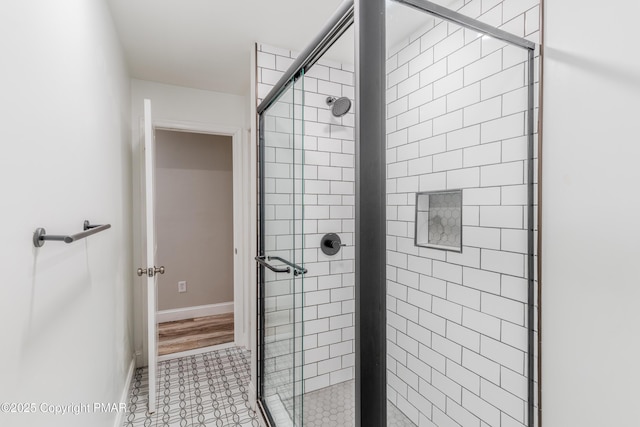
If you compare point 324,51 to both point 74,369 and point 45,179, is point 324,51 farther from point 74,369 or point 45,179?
point 74,369

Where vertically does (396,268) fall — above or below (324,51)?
below

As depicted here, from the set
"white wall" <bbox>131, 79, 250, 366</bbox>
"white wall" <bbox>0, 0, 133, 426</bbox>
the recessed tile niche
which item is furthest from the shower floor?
"white wall" <bbox>131, 79, 250, 366</bbox>

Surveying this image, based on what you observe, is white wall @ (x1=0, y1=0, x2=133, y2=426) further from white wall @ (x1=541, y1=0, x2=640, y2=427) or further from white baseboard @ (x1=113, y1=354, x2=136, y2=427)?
white wall @ (x1=541, y1=0, x2=640, y2=427)

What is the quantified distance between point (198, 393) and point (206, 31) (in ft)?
7.95

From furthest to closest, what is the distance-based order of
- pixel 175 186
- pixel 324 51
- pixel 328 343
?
pixel 175 186
pixel 328 343
pixel 324 51

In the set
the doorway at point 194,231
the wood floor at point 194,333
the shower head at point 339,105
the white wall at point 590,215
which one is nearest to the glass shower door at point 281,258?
the shower head at point 339,105

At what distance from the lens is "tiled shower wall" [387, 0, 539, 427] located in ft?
3.44

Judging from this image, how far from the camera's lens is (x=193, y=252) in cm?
357

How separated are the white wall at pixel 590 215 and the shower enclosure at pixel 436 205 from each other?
62mm

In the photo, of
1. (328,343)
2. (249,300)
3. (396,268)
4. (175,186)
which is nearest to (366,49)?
(396,268)

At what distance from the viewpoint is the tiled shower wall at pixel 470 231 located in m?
1.05

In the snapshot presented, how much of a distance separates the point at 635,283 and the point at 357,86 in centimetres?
94

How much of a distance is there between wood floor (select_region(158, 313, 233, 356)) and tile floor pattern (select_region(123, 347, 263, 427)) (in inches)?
8.1

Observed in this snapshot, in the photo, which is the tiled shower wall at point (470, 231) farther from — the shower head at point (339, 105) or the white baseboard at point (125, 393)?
the white baseboard at point (125, 393)
